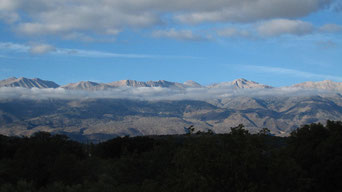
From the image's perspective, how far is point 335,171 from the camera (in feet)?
200

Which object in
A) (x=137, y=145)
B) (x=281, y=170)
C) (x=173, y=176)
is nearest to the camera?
(x=281, y=170)

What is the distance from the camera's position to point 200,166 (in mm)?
33625

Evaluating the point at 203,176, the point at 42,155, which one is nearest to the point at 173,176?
the point at 203,176

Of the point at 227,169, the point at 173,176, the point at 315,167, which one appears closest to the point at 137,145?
the point at 315,167

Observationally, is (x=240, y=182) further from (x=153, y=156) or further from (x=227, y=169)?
(x=153, y=156)

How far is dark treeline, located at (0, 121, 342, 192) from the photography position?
33.5 m

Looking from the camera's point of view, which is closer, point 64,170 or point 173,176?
point 173,176

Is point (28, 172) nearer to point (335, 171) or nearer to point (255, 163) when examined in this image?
point (255, 163)

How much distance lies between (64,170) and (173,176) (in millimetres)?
25597

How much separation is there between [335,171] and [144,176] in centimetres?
2886

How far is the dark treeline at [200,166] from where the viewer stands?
110 ft

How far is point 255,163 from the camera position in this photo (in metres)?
33.5

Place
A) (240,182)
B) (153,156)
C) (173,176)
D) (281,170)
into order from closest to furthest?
(240,182) → (281,170) → (173,176) → (153,156)

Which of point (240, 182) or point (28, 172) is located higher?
point (240, 182)
